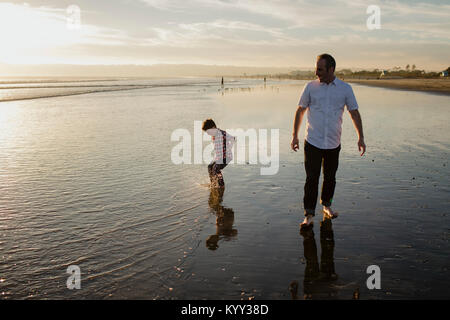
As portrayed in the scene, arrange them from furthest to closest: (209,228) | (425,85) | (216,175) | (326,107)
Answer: (425,85) < (216,175) < (209,228) < (326,107)

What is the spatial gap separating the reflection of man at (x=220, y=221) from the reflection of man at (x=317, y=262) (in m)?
1.18


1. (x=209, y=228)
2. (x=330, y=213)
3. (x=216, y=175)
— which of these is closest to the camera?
(x=209, y=228)

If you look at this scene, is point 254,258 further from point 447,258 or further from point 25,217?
point 25,217

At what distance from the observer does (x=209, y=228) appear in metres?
5.76

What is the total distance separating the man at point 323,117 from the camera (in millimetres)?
5438

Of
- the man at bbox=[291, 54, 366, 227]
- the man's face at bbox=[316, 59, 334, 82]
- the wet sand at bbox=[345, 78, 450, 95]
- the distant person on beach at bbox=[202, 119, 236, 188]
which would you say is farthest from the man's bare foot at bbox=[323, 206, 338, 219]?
the wet sand at bbox=[345, 78, 450, 95]

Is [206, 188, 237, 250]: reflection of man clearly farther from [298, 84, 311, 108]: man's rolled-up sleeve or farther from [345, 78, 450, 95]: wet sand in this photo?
[345, 78, 450, 95]: wet sand

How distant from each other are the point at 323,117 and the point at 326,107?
164 millimetres

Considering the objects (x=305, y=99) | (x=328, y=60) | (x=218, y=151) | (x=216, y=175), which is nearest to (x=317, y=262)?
(x=305, y=99)

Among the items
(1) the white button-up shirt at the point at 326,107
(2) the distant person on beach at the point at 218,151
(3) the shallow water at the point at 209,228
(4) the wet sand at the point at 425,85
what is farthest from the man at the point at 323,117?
(4) the wet sand at the point at 425,85

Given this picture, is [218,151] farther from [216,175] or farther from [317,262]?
[317,262]

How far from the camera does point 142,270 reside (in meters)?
4.41
